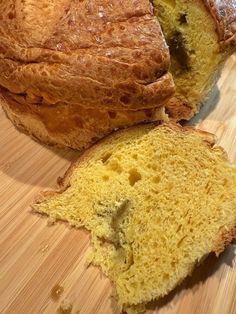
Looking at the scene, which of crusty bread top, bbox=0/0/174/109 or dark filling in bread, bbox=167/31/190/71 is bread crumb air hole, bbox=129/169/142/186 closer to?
crusty bread top, bbox=0/0/174/109

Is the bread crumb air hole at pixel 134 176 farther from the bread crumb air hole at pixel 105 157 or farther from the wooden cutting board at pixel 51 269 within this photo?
the wooden cutting board at pixel 51 269

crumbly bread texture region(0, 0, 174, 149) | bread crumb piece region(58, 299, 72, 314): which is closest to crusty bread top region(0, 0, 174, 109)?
crumbly bread texture region(0, 0, 174, 149)

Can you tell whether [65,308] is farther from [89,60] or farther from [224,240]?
[89,60]

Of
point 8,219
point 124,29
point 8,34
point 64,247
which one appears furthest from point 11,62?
point 64,247

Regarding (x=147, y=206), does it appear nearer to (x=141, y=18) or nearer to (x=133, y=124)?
(x=133, y=124)

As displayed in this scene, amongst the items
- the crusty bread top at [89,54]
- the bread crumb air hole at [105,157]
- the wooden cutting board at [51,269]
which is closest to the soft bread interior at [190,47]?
the crusty bread top at [89,54]

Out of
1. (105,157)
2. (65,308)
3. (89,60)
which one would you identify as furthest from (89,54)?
(65,308)

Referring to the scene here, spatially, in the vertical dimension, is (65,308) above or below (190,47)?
below
